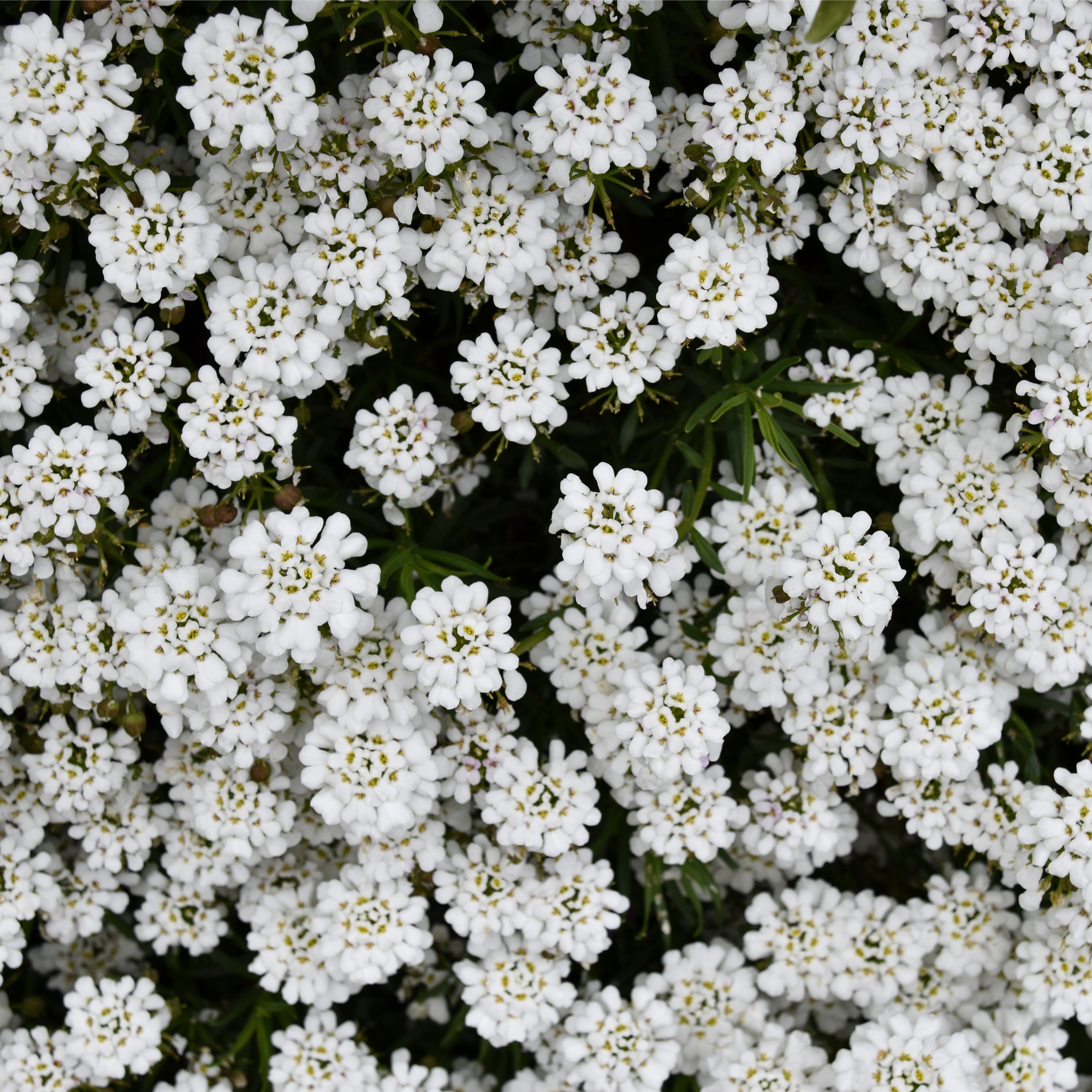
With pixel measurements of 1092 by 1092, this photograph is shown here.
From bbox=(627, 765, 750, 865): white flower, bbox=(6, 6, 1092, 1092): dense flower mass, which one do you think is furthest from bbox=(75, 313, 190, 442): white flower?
bbox=(627, 765, 750, 865): white flower

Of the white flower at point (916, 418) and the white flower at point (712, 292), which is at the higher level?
the white flower at point (712, 292)

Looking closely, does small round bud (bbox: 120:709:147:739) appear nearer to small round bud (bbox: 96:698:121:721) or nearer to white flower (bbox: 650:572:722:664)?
small round bud (bbox: 96:698:121:721)

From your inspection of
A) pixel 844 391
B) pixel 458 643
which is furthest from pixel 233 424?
pixel 844 391

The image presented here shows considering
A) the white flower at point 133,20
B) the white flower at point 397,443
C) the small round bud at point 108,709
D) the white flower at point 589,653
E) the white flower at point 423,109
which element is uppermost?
the white flower at point 133,20

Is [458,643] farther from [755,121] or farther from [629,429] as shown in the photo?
[755,121]

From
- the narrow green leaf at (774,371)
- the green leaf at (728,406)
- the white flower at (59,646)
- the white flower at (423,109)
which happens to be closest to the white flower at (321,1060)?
the white flower at (59,646)

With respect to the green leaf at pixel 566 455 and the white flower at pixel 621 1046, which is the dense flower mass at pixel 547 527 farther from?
the green leaf at pixel 566 455

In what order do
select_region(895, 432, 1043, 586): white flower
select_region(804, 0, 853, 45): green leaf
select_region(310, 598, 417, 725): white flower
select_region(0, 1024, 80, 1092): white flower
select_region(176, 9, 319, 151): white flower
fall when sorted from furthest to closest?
select_region(0, 1024, 80, 1092): white flower, select_region(895, 432, 1043, 586): white flower, select_region(310, 598, 417, 725): white flower, select_region(176, 9, 319, 151): white flower, select_region(804, 0, 853, 45): green leaf
